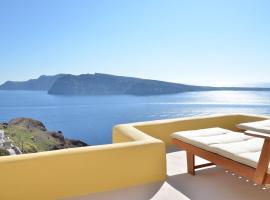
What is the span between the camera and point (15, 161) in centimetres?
204

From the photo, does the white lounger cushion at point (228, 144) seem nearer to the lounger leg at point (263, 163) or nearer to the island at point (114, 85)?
the lounger leg at point (263, 163)

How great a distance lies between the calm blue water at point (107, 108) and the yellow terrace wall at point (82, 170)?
119 ft

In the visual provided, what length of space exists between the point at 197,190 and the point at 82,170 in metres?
0.93

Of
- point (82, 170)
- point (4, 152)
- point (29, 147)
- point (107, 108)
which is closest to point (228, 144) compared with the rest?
point (82, 170)

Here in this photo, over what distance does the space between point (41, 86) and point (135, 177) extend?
37.0m

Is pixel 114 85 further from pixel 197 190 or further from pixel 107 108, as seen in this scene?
pixel 197 190

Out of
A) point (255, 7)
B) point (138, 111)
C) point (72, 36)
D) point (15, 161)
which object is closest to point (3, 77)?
point (72, 36)

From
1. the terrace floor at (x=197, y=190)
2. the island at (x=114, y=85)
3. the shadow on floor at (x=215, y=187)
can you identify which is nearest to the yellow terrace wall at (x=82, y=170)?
the terrace floor at (x=197, y=190)

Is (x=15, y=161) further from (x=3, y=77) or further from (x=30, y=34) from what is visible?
(x=3, y=77)

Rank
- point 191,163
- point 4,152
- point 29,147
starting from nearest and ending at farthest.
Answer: point 191,163, point 4,152, point 29,147

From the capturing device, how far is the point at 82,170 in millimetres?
2250

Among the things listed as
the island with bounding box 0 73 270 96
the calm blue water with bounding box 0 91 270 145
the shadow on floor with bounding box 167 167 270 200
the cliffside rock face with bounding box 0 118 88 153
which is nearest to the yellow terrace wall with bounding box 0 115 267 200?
the shadow on floor with bounding box 167 167 270 200

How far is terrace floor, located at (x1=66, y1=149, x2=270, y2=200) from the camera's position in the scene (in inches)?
85.4

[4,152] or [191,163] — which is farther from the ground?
[191,163]
